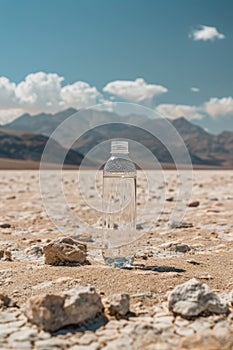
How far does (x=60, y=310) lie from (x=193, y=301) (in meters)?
0.91

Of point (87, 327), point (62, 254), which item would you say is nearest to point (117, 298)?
point (87, 327)

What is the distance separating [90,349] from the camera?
2.69m

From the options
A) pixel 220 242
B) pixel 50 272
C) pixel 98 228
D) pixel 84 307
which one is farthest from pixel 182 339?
pixel 98 228

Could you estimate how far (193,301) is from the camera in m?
3.11

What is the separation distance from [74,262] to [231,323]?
2030mm

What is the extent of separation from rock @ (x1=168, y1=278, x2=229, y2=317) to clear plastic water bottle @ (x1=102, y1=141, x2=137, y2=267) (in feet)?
4.74

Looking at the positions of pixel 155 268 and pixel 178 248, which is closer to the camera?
pixel 155 268

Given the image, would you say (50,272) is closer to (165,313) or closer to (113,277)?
(113,277)

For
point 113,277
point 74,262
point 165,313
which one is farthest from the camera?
point 74,262

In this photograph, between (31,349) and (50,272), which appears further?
(50,272)

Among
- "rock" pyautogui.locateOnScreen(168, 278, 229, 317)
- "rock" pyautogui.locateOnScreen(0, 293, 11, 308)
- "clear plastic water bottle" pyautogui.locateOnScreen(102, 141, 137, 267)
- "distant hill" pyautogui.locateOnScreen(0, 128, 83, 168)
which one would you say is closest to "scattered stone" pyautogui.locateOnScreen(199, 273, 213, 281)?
"clear plastic water bottle" pyautogui.locateOnScreen(102, 141, 137, 267)

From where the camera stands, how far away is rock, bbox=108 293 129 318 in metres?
3.12

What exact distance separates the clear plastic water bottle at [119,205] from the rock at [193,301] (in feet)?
4.74

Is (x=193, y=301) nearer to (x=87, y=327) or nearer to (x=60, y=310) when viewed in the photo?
(x=87, y=327)
